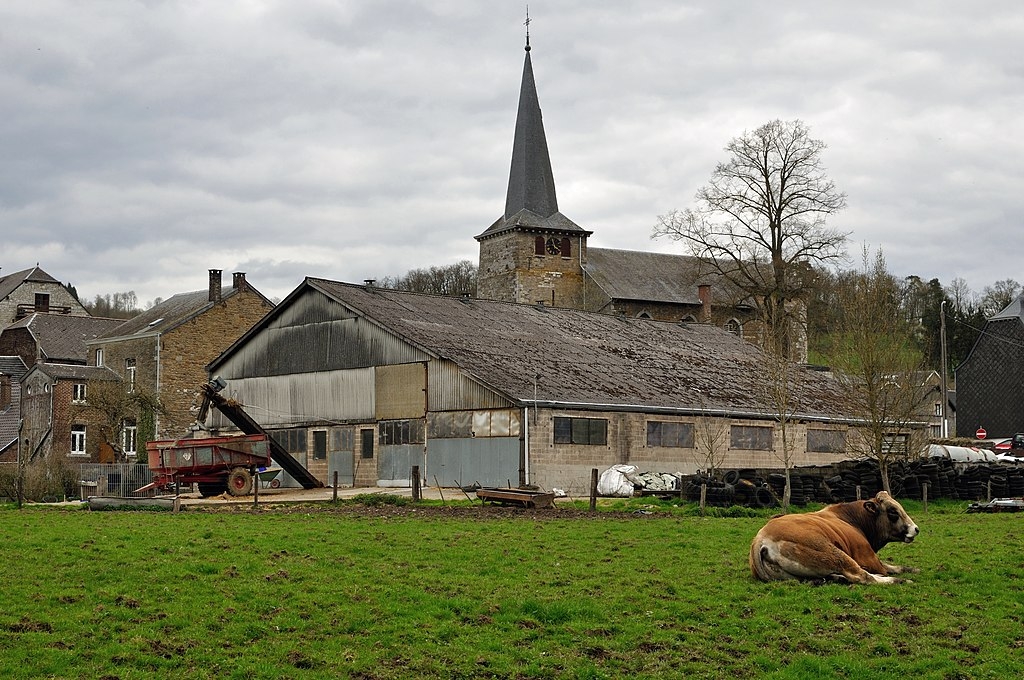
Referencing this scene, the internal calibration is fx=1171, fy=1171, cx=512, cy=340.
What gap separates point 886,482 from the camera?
30.6 metres

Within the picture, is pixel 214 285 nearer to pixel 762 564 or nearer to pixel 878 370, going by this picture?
pixel 878 370

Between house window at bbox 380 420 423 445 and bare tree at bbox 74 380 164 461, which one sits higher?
bare tree at bbox 74 380 164 461

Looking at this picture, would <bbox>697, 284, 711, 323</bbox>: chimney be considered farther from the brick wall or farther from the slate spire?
the brick wall

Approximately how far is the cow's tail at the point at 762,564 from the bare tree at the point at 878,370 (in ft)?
54.5

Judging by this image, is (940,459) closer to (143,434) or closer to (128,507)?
(128,507)

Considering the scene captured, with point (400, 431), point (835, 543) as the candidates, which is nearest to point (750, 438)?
point (400, 431)

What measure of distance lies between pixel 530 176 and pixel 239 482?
5518 centimetres

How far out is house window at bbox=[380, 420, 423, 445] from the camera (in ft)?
132

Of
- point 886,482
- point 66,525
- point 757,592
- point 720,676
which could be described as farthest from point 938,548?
point 66,525

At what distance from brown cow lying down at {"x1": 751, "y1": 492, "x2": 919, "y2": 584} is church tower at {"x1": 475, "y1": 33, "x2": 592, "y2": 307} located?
7021 centimetres

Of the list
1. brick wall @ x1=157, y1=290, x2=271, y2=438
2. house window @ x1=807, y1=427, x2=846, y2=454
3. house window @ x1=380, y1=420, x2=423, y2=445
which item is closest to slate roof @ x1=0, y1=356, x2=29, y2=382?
brick wall @ x1=157, y1=290, x2=271, y2=438

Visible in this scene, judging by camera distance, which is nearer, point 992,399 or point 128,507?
point 128,507

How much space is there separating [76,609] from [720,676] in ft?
23.7

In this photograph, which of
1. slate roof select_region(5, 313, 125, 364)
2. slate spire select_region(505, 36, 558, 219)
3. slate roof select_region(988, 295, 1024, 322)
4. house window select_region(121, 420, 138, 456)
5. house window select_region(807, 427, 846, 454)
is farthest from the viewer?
slate spire select_region(505, 36, 558, 219)
